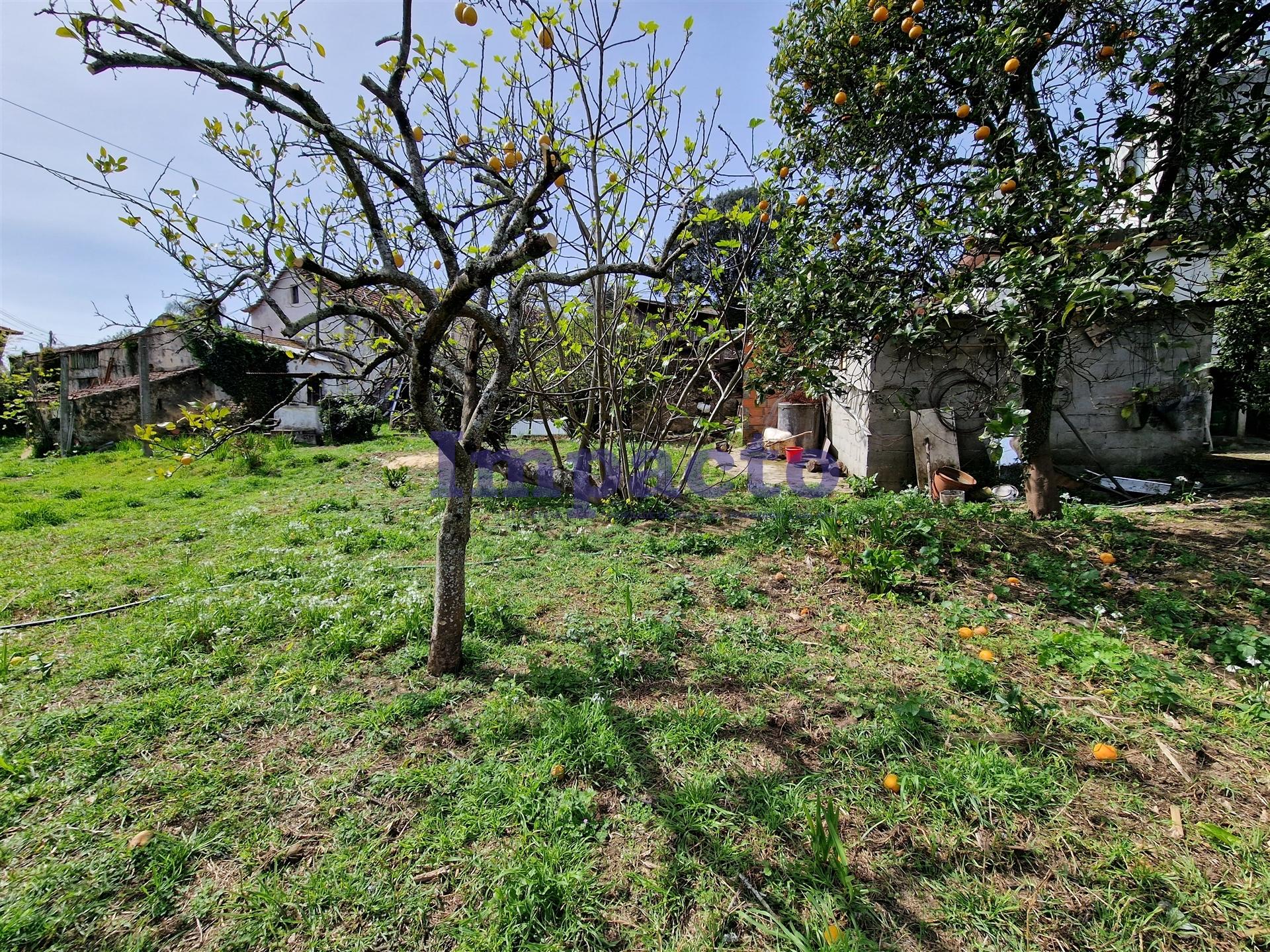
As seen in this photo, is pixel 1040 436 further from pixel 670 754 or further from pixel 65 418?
pixel 65 418

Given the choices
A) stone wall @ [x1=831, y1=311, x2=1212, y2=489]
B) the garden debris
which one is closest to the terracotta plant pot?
stone wall @ [x1=831, y1=311, x2=1212, y2=489]

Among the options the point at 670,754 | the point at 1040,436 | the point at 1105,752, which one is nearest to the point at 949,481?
the point at 1040,436

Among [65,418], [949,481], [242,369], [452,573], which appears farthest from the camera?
[242,369]

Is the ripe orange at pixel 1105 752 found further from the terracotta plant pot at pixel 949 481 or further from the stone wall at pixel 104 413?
the stone wall at pixel 104 413

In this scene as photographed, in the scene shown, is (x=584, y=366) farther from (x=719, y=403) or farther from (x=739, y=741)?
(x=739, y=741)

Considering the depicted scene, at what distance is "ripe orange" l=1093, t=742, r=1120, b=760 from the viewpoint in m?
1.90

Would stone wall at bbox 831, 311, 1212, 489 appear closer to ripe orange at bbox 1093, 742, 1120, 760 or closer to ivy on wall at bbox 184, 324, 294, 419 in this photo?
ripe orange at bbox 1093, 742, 1120, 760

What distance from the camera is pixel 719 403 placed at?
5.65 meters

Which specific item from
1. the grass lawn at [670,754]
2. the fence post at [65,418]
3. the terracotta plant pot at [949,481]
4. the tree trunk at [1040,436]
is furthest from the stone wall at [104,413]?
the tree trunk at [1040,436]

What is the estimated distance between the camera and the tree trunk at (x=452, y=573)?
99.9 inches

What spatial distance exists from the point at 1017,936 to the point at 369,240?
6.49m

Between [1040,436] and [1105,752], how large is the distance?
11.0 feet

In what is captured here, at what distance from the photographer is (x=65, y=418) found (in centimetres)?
1238

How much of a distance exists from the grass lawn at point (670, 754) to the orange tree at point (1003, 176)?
4.81ft
